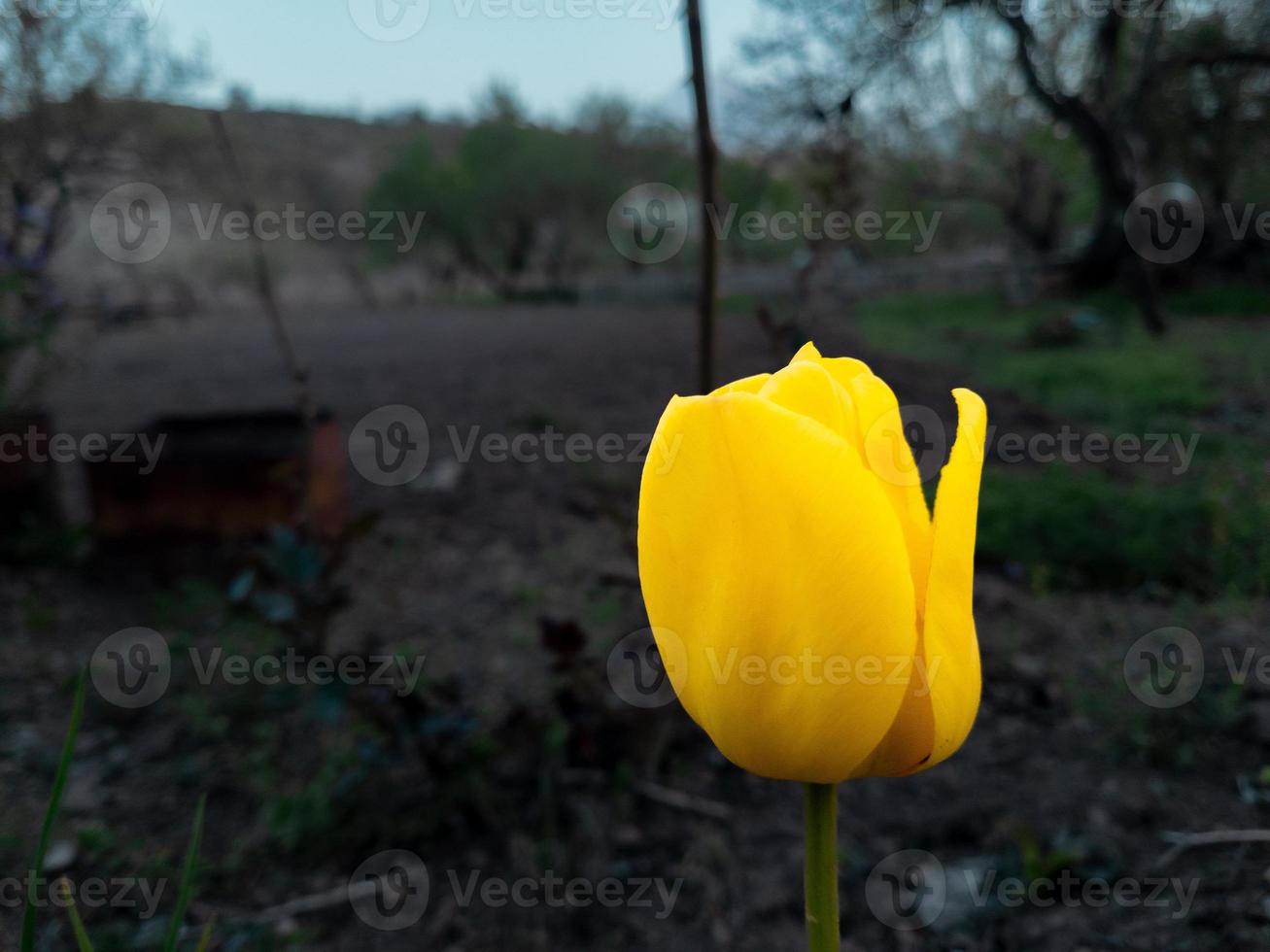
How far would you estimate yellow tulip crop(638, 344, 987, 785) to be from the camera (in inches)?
23.9

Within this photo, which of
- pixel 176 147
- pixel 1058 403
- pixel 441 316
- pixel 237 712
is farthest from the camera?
pixel 441 316

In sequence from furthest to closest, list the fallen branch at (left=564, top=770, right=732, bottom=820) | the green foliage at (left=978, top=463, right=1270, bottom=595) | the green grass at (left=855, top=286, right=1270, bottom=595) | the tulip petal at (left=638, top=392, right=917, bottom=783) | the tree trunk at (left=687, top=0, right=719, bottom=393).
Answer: the green grass at (left=855, top=286, right=1270, bottom=595) → the green foliage at (left=978, top=463, right=1270, bottom=595) → the fallen branch at (left=564, top=770, right=732, bottom=820) → the tree trunk at (left=687, top=0, right=719, bottom=393) → the tulip petal at (left=638, top=392, right=917, bottom=783)

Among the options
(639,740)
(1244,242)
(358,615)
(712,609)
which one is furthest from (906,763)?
(1244,242)

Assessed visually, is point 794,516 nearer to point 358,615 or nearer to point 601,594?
point 601,594

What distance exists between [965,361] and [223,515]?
6141 millimetres

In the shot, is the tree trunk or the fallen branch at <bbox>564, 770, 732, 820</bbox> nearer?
the tree trunk

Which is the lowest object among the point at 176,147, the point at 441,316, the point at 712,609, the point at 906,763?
the point at 441,316

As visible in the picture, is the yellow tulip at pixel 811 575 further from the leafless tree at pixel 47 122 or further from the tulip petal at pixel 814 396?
the leafless tree at pixel 47 122

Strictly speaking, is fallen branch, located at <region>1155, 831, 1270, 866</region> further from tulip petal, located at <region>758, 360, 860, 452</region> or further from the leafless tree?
the leafless tree

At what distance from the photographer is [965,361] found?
740 centimetres

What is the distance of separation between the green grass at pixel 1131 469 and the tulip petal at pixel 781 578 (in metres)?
2.31

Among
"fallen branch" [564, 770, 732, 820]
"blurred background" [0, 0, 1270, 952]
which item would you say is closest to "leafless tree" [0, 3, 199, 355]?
"blurred background" [0, 0, 1270, 952]

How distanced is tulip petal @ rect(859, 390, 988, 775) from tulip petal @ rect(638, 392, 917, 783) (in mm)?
27

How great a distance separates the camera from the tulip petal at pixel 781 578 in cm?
60
